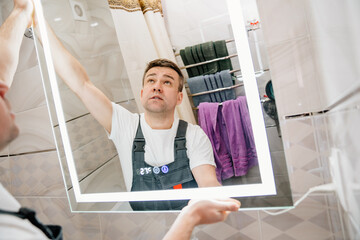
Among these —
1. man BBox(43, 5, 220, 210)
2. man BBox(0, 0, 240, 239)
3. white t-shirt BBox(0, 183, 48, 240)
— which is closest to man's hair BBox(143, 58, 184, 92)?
man BBox(43, 5, 220, 210)

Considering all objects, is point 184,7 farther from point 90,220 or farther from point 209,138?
point 90,220

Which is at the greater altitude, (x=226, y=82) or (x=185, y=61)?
(x=185, y=61)

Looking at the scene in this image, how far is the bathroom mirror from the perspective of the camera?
0.82 meters

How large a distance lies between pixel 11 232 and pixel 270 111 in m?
0.84

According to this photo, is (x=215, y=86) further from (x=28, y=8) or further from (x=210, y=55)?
(x=28, y=8)

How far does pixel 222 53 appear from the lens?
85 centimetres

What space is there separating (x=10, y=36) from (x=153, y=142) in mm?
871

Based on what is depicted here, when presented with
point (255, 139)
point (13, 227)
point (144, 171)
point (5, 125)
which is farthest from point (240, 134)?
point (5, 125)

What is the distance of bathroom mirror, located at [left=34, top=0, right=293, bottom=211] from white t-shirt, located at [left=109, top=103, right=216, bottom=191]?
4 cm

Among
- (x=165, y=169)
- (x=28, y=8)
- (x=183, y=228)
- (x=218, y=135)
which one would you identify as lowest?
(x=183, y=228)

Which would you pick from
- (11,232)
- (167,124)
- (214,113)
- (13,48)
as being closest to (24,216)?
(11,232)

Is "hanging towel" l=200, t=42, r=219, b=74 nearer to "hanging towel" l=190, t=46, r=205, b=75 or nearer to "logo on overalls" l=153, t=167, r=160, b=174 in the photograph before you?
"hanging towel" l=190, t=46, r=205, b=75

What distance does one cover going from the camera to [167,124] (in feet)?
3.04

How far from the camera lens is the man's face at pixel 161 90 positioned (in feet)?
2.96
